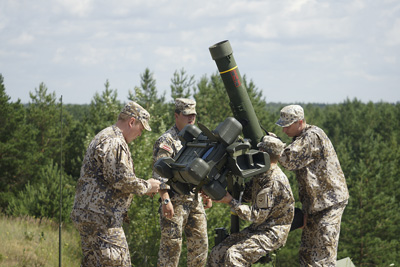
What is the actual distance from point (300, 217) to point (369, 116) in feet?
192

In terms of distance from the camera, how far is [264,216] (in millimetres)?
5266

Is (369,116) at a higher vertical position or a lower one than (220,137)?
lower

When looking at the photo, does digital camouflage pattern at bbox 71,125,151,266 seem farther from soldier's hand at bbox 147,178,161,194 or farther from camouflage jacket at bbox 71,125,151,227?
soldier's hand at bbox 147,178,161,194

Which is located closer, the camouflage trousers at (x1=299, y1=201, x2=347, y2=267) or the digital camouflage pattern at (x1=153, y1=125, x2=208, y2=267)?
the camouflage trousers at (x1=299, y1=201, x2=347, y2=267)

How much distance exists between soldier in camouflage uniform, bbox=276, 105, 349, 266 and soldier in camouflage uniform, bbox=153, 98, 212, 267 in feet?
4.24

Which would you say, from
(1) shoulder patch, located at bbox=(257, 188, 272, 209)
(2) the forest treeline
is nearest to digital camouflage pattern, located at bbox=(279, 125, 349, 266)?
(1) shoulder patch, located at bbox=(257, 188, 272, 209)

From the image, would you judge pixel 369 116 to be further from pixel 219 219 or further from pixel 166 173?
pixel 166 173

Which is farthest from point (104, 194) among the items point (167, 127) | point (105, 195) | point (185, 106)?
point (167, 127)

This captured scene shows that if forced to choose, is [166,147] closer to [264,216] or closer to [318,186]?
[264,216]

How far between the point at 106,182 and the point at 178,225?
4.15ft

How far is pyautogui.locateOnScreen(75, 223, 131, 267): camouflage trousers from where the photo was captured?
199 inches

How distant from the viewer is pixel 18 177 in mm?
31031

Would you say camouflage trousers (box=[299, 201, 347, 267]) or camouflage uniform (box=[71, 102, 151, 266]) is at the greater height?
camouflage uniform (box=[71, 102, 151, 266])

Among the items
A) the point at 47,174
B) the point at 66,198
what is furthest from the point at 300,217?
the point at 47,174
